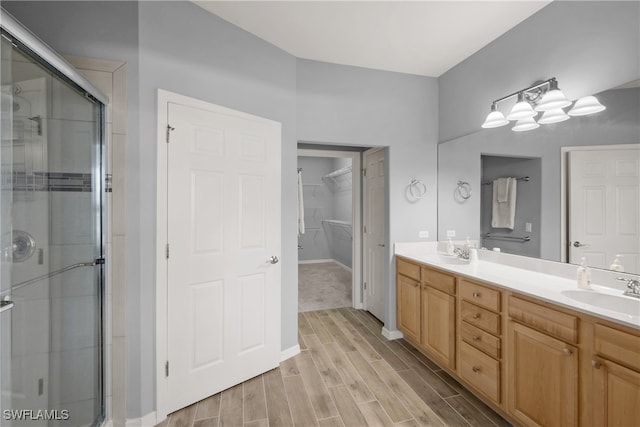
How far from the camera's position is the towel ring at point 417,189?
9.90 feet

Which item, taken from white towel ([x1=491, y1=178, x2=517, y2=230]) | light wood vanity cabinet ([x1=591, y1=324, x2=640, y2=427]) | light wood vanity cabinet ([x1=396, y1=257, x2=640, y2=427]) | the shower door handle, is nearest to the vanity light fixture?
white towel ([x1=491, y1=178, x2=517, y2=230])

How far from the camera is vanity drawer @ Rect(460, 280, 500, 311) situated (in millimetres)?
1800

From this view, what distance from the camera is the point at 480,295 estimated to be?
1917mm

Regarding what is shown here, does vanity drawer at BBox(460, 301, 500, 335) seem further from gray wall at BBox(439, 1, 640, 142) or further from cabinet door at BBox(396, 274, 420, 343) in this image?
gray wall at BBox(439, 1, 640, 142)

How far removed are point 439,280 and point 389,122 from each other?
1.70 metres

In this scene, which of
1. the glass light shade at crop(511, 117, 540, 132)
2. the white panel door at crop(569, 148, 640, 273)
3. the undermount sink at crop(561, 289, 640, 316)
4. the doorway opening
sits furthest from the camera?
the doorway opening

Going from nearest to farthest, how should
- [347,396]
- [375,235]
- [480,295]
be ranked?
[480,295] → [347,396] → [375,235]

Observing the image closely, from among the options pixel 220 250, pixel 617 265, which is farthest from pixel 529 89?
pixel 220 250

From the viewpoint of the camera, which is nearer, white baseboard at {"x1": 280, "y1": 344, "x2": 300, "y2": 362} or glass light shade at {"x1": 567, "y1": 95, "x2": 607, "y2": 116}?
glass light shade at {"x1": 567, "y1": 95, "x2": 607, "y2": 116}

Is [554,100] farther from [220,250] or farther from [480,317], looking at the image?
[220,250]

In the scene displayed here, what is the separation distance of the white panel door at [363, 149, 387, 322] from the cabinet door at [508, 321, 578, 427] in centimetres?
158

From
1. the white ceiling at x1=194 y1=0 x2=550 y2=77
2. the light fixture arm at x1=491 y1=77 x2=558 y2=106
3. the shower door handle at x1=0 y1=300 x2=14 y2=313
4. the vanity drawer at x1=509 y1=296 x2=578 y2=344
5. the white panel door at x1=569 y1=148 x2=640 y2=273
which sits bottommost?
the vanity drawer at x1=509 y1=296 x2=578 y2=344

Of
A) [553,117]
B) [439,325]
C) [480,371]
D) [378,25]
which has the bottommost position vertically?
[480,371]

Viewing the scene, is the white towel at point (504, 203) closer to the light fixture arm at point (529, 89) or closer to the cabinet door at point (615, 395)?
the light fixture arm at point (529, 89)
